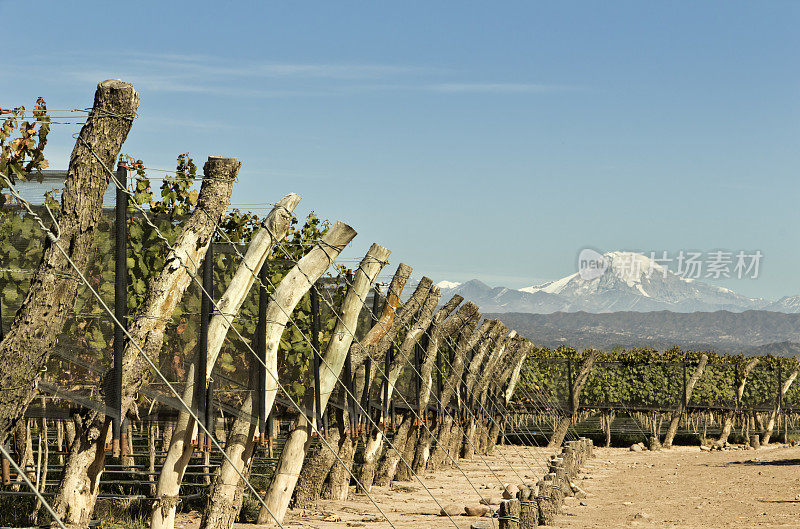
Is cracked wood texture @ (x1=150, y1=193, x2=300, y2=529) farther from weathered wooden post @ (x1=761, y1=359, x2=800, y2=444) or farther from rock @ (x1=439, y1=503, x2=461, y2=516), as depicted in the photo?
weathered wooden post @ (x1=761, y1=359, x2=800, y2=444)

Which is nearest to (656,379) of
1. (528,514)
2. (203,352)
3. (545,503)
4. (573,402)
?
(573,402)

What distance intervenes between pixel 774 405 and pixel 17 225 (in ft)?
89.2

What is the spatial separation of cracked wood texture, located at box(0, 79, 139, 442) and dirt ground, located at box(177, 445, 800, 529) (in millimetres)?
4372

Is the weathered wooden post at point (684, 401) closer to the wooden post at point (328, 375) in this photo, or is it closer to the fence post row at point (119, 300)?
the wooden post at point (328, 375)

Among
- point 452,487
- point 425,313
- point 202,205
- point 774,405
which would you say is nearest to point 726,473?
point 452,487

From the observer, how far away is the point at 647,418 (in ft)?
100

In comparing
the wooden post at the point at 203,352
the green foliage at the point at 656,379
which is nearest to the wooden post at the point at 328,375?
the wooden post at the point at 203,352

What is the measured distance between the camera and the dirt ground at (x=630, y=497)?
38.3 ft

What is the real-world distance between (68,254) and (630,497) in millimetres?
11790

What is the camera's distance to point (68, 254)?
6195mm

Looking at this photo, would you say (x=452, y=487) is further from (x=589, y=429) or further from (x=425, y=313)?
(x=589, y=429)

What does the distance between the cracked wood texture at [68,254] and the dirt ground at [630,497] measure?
14.3ft

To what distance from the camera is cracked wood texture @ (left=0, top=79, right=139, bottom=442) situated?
19.6 ft

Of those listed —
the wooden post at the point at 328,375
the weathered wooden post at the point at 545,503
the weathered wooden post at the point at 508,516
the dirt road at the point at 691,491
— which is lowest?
the dirt road at the point at 691,491
